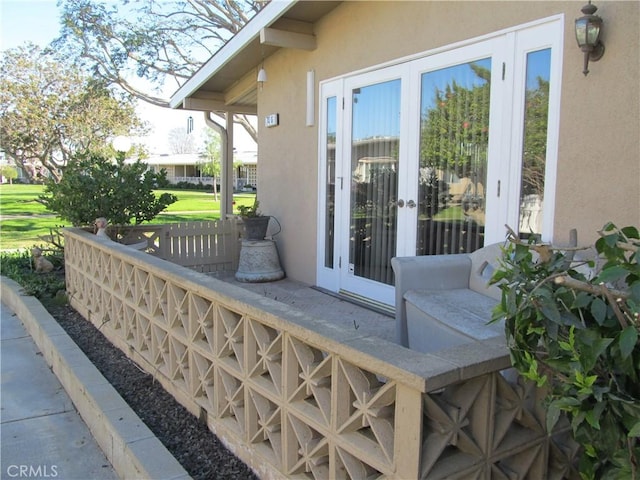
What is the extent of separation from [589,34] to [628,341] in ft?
8.11

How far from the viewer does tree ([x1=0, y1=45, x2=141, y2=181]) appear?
20766mm

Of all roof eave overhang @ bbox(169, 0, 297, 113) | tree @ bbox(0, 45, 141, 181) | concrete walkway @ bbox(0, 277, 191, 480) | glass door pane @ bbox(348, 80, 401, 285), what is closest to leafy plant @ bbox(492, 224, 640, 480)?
concrete walkway @ bbox(0, 277, 191, 480)

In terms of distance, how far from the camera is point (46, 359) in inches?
169

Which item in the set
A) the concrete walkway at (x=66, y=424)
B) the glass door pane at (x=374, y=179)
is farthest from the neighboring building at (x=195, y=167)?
the concrete walkway at (x=66, y=424)

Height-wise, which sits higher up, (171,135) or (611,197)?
(171,135)

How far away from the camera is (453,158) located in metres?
4.31

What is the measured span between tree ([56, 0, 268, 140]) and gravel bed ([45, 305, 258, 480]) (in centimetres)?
1180

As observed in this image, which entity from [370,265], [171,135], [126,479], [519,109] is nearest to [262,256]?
[370,265]

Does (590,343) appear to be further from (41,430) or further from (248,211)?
(248,211)

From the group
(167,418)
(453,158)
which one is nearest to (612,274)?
(167,418)

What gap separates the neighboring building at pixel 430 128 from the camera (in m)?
3.27

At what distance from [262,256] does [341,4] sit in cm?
295

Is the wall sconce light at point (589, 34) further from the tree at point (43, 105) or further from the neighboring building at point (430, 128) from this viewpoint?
the tree at point (43, 105)

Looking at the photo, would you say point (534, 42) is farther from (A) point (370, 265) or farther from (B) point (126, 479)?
(B) point (126, 479)
